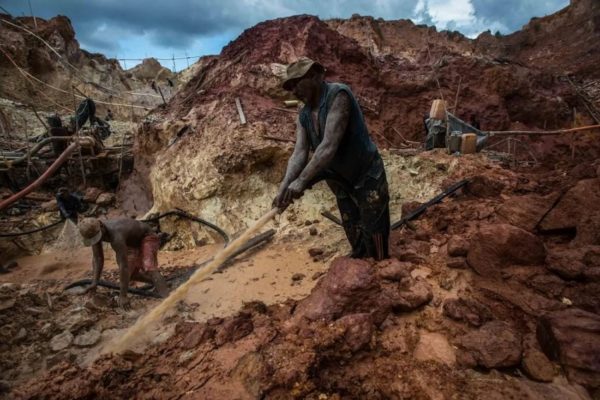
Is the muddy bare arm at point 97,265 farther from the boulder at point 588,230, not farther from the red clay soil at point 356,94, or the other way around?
the boulder at point 588,230

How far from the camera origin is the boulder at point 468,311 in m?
2.01

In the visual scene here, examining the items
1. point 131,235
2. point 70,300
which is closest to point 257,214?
point 131,235

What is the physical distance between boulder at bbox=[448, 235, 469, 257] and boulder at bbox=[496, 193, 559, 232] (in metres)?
0.61

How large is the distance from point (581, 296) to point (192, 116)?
24.4ft

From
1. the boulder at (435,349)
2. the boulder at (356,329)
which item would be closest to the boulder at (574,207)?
the boulder at (435,349)

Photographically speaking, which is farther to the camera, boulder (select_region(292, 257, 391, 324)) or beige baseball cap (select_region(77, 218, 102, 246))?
beige baseball cap (select_region(77, 218, 102, 246))

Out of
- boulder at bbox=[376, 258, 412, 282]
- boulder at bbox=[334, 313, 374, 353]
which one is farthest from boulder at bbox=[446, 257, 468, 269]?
boulder at bbox=[334, 313, 374, 353]

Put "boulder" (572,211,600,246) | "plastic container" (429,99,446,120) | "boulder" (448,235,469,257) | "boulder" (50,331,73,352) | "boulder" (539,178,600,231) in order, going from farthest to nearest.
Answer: "plastic container" (429,99,446,120)
"boulder" (50,331,73,352)
"boulder" (448,235,469,257)
"boulder" (539,178,600,231)
"boulder" (572,211,600,246)

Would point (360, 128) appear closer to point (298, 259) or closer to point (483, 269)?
point (483, 269)

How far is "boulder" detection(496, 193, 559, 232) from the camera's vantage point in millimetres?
2887

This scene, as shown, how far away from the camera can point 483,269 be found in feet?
8.23

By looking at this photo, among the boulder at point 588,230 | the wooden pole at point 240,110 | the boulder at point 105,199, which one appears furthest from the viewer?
the boulder at point 105,199

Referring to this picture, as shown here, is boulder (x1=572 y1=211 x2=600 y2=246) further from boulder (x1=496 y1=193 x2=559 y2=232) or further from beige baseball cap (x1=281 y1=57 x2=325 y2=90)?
beige baseball cap (x1=281 y1=57 x2=325 y2=90)

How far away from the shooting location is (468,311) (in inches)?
81.6
